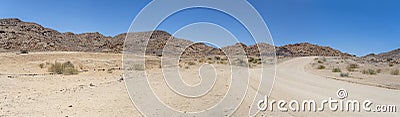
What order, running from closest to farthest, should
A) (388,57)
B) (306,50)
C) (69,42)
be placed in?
(69,42), (388,57), (306,50)

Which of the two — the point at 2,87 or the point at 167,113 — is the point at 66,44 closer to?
the point at 2,87

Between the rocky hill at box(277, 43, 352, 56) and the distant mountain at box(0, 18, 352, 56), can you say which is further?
the rocky hill at box(277, 43, 352, 56)

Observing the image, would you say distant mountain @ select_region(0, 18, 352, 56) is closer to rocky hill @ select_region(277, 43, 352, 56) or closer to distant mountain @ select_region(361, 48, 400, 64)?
distant mountain @ select_region(361, 48, 400, 64)

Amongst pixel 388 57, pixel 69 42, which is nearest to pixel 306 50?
pixel 388 57

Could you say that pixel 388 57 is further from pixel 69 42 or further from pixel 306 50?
→ pixel 69 42

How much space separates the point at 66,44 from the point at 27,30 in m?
8.97

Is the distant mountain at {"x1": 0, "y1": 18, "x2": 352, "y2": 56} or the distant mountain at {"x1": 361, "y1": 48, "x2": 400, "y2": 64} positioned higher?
the distant mountain at {"x1": 0, "y1": 18, "x2": 352, "y2": 56}

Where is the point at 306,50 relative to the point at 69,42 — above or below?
below

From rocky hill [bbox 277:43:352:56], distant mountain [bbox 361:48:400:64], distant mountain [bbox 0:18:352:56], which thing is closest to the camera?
distant mountain [bbox 0:18:352:56]

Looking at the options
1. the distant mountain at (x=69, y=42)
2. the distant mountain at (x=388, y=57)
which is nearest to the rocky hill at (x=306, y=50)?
the distant mountain at (x=388, y=57)

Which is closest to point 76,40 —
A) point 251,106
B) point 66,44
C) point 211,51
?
point 66,44

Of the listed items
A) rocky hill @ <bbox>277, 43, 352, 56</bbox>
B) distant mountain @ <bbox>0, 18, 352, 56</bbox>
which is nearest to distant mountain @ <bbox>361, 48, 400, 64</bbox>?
rocky hill @ <bbox>277, 43, 352, 56</bbox>

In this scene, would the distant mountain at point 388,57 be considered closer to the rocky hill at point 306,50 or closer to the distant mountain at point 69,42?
the rocky hill at point 306,50

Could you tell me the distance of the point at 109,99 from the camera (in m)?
9.66
